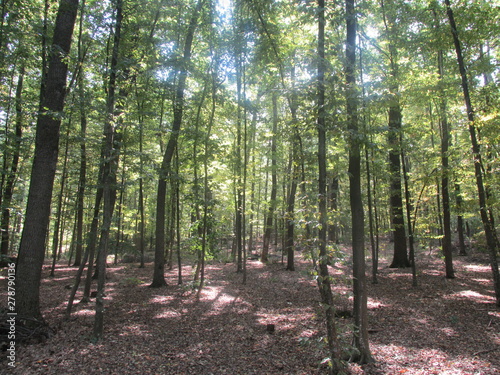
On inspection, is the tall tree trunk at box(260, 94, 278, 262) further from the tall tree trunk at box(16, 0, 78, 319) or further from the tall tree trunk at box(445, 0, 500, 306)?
the tall tree trunk at box(16, 0, 78, 319)

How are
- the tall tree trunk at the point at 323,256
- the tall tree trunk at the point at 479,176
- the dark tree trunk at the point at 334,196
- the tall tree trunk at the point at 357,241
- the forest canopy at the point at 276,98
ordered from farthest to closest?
the tall tree trunk at the point at 479,176, the forest canopy at the point at 276,98, the tall tree trunk at the point at 357,241, the dark tree trunk at the point at 334,196, the tall tree trunk at the point at 323,256

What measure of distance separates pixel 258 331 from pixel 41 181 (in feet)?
20.1

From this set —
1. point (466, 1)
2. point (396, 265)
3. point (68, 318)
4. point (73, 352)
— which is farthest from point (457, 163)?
point (68, 318)

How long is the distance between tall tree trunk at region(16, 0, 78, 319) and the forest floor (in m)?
1.07

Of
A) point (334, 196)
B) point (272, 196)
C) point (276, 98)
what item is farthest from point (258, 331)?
point (334, 196)

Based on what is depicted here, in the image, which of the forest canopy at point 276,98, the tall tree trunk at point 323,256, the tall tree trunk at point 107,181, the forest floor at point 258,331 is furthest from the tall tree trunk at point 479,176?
the tall tree trunk at point 107,181

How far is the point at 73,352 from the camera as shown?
5293mm

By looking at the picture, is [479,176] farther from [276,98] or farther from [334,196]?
[334,196]

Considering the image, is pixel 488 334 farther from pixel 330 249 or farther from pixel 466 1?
pixel 466 1

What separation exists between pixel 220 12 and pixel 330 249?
10.3m

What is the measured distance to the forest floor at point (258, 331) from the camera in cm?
494

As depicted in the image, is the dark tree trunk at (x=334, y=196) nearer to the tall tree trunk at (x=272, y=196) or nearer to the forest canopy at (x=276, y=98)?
the forest canopy at (x=276, y=98)

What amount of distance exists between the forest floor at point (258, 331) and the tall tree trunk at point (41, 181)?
1067mm

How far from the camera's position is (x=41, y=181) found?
606cm
